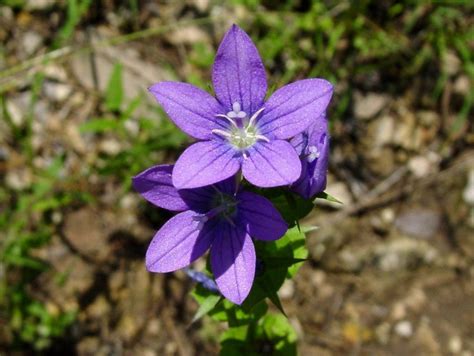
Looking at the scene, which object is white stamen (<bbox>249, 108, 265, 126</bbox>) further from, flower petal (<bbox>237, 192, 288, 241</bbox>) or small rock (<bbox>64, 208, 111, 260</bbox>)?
small rock (<bbox>64, 208, 111, 260</bbox>)

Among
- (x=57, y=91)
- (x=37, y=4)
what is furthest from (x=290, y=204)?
(x=37, y=4)

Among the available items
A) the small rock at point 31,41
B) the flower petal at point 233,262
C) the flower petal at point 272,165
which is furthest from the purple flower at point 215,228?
the small rock at point 31,41

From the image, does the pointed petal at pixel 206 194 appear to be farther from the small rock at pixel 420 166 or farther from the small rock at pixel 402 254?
the small rock at pixel 420 166

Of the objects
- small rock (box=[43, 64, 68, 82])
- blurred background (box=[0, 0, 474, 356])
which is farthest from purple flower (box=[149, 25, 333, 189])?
small rock (box=[43, 64, 68, 82])

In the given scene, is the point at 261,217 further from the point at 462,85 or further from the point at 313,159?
the point at 462,85

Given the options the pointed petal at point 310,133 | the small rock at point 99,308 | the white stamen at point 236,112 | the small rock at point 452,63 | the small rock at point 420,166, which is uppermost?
the white stamen at point 236,112
